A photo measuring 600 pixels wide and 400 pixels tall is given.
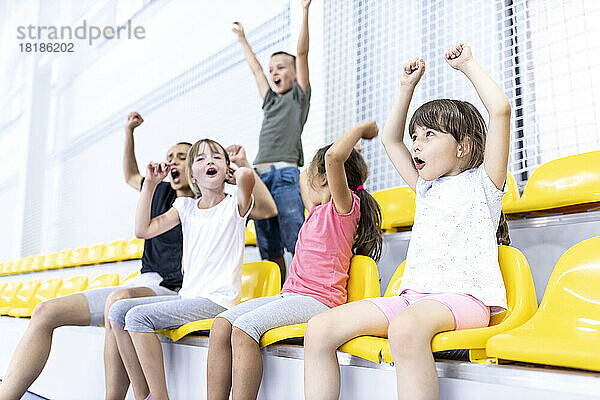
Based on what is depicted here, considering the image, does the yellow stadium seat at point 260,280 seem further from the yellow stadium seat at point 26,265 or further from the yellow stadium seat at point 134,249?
the yellow stadium seat at point 26,265

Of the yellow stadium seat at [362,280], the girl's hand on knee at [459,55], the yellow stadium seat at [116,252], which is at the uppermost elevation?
the girl's hand on knee at [459,55]

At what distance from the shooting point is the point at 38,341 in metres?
2.13

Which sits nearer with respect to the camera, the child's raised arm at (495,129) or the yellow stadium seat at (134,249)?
the child's raised arm at (495,129)

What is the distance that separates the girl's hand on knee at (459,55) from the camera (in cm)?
151

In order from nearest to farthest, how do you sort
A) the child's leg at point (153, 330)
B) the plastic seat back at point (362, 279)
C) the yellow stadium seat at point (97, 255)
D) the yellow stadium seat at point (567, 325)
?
the yellow stadium seat at point (567, 325) < the plastic seat back at point (362, 279) < the child's leg at point (153, 330) < the yellow stadium seat at point (97, 255)

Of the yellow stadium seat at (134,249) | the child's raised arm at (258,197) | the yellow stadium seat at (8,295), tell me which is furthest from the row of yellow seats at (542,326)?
the yellow stadium seat at (8,295)

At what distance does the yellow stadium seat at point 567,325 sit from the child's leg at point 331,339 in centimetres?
28

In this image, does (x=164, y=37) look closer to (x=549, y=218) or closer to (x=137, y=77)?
(x=137, y=77)

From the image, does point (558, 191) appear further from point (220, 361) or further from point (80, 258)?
point (80, 258)

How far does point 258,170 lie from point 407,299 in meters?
1.39

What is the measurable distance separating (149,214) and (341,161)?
0.87m

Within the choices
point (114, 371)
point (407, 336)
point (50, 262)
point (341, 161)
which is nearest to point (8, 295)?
point (50, 262)

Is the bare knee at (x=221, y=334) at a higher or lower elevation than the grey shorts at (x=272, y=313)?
lower

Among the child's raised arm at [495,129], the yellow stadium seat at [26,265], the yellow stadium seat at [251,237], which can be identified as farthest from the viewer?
the yellow stadium seat at [26,265]
